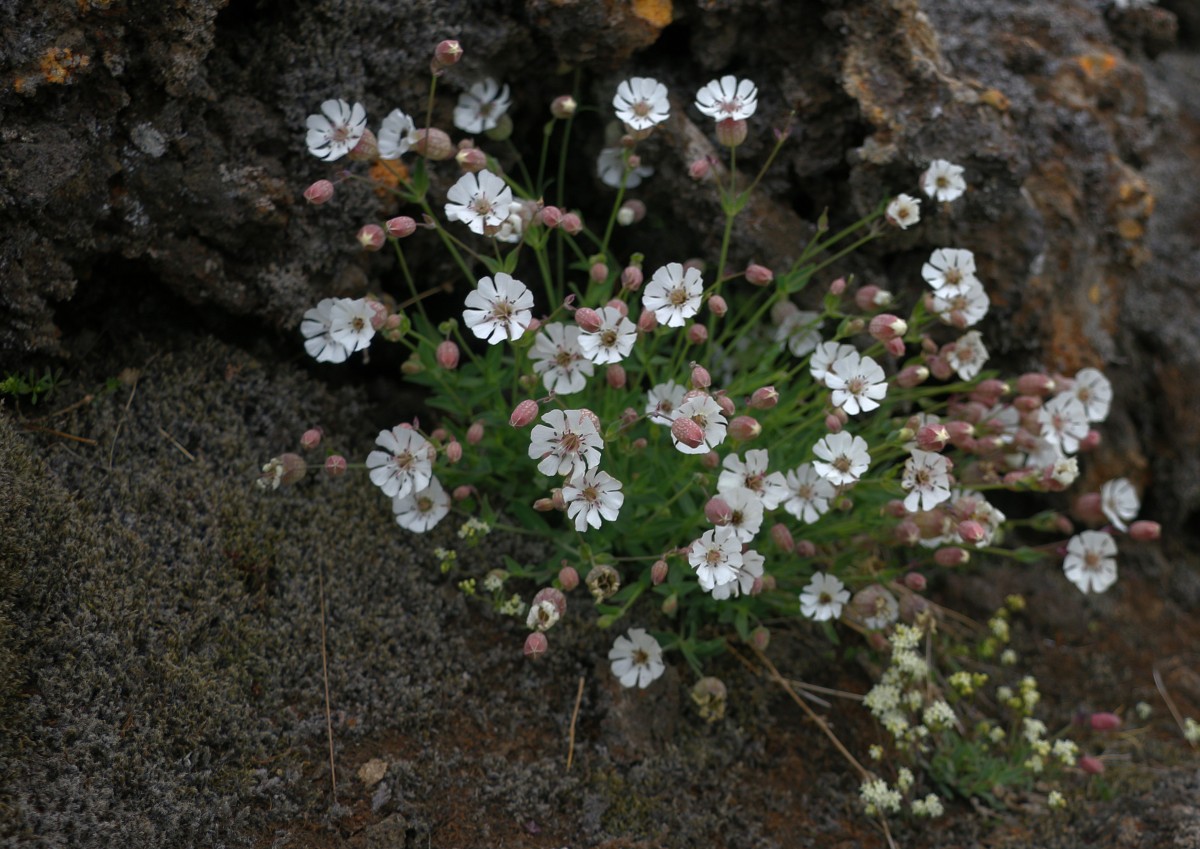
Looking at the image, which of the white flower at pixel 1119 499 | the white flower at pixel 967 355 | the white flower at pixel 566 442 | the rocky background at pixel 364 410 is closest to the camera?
the rocky background at pixel 364 410

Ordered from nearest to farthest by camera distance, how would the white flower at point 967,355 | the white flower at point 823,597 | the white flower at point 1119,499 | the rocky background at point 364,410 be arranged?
the rocky background at point 364,410 → the white flower at point 823,597 → the white flower at point 967,355 → the white flower at point 1119,499

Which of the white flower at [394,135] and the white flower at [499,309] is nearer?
the white flower at [499,309]

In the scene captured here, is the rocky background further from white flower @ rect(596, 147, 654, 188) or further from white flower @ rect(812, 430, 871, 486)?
white flower @ rect(812, 430, 871, 486)

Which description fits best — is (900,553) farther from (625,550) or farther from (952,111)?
(952,111)

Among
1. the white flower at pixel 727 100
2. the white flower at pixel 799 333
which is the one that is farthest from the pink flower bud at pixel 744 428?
the white flower at pixel 727 100

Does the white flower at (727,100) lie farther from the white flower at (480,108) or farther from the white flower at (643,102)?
the white flower at (480,108)

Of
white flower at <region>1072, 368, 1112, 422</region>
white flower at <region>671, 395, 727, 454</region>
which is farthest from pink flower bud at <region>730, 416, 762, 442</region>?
white flower at <region>1072, 368, 1112, 422</region>
